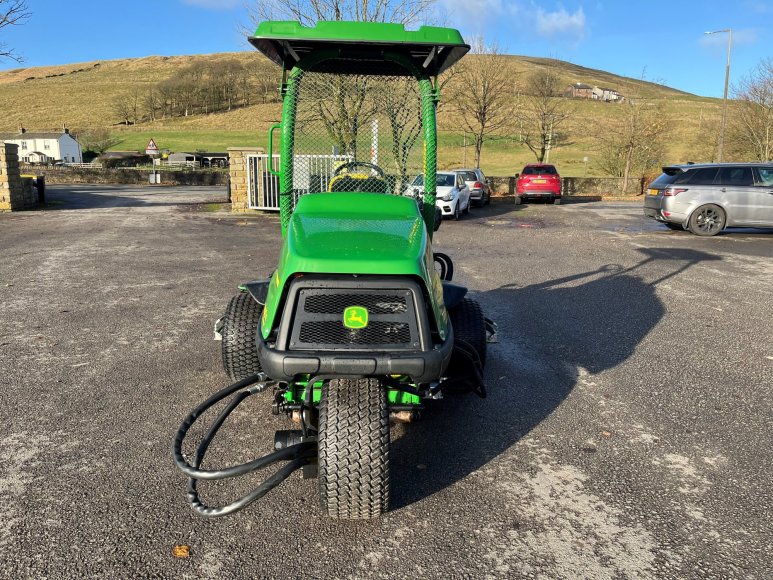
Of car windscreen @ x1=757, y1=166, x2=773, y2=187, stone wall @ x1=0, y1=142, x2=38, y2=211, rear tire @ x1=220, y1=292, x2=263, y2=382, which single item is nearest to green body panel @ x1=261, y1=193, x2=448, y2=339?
rear tire @ x1=220, y1=292, x2=263, y2=382

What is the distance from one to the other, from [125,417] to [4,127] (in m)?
106

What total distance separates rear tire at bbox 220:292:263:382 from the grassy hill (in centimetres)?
3301

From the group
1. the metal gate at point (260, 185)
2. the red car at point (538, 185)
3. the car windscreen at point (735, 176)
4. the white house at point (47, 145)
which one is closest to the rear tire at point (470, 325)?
the car windscreen at point (735, 176)

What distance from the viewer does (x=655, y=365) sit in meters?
5.49

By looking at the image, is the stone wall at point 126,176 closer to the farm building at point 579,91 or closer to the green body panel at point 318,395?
the green body panel at point 318,395

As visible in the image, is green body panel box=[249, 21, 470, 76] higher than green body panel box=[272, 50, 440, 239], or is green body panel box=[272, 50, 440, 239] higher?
green body panel box=[249, 21, 470, 76]

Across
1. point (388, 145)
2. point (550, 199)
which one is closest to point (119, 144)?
point (550, 199)

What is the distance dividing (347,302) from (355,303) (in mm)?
41

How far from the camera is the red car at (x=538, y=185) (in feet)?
81.9

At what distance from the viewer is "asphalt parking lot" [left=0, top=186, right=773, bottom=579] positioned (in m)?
2.83

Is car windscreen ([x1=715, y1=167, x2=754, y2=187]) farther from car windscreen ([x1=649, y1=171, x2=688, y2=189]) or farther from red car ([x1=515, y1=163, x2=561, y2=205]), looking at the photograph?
red car ([x1=515, y1=163, x2=561, y2=205])

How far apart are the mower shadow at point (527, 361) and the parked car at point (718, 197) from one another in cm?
523

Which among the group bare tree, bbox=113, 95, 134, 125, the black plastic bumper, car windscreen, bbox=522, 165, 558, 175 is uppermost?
bare tree, bbox=113, 95, 134, 125

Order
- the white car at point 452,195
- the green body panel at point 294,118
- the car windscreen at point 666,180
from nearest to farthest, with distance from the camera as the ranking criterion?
the green body panel at point 294,118 < the car windscreen at point 666,180 < the white car at point 452,195
